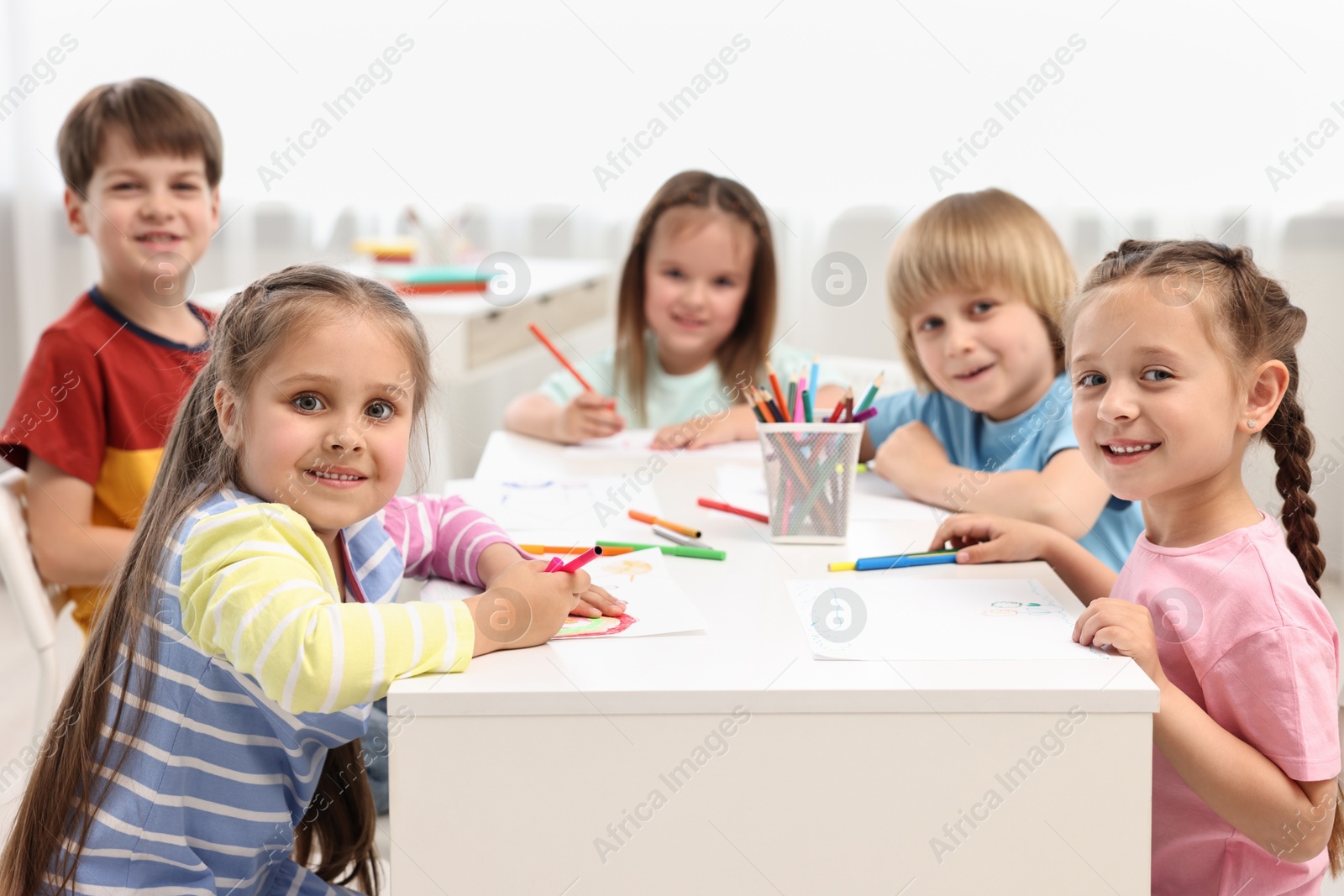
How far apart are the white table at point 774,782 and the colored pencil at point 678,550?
29cm

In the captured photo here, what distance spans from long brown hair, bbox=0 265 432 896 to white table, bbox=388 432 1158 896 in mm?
282

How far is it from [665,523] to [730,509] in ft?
0.38

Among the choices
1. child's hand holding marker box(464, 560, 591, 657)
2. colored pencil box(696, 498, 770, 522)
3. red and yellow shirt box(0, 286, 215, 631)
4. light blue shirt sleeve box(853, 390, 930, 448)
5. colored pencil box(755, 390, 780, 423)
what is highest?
light blue shirt sleeve box(853, 390, 930, 448)

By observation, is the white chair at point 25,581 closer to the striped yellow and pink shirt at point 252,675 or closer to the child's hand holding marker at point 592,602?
the striped yellow and pink shirt at point 252,675

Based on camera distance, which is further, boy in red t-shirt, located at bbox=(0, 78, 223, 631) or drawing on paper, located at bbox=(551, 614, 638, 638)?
boy in red t-shirt, located at bbox=(0, 78, 223, 631)

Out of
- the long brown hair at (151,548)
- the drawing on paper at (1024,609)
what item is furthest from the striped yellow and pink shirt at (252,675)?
the drawing on paper at (1024,609)

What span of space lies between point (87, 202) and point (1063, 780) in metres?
1.47

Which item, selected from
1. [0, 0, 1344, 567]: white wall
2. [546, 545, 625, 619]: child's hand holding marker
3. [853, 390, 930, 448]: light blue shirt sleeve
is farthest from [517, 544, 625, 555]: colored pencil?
[0, 0, 1344, 567]: white wall

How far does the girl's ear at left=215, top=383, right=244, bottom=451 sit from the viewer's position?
918mm

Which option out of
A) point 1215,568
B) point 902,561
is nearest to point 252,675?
point 902,561

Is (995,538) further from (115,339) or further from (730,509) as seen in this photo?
(115,339)

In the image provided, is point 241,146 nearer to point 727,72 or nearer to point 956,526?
point 727,72

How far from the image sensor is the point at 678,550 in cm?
109

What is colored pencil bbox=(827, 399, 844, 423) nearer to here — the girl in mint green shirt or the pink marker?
the pink marker
